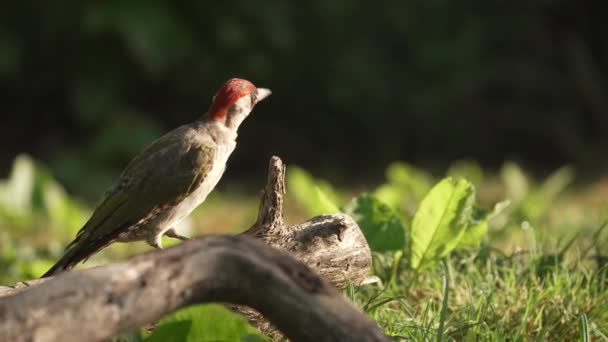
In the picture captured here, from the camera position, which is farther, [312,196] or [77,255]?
[312,196]

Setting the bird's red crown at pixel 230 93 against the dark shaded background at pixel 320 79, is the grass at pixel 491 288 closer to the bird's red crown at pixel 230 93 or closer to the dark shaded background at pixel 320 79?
the bird's red crown at pixel 230 93

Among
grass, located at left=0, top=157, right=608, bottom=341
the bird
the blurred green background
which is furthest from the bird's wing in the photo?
the blurred green background

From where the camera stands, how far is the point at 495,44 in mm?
6477

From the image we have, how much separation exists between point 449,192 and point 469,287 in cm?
24

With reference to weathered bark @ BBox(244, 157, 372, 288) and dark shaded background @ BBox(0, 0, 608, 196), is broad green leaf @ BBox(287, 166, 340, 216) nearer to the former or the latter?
weathered bark @ BBox(244, 157, 372, 288)

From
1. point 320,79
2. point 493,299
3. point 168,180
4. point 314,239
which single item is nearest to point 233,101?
point 168,180

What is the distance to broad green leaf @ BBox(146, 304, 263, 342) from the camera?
137cm

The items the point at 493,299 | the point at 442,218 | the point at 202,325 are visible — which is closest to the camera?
the point at 202,325

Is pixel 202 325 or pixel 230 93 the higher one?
pixel 230 93

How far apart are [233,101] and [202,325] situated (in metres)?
0.58

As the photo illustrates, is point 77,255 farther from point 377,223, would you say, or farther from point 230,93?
point 377,223

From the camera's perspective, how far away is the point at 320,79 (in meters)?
6.39

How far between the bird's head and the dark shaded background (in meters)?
3.77

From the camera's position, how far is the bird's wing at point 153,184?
5.77 feet
